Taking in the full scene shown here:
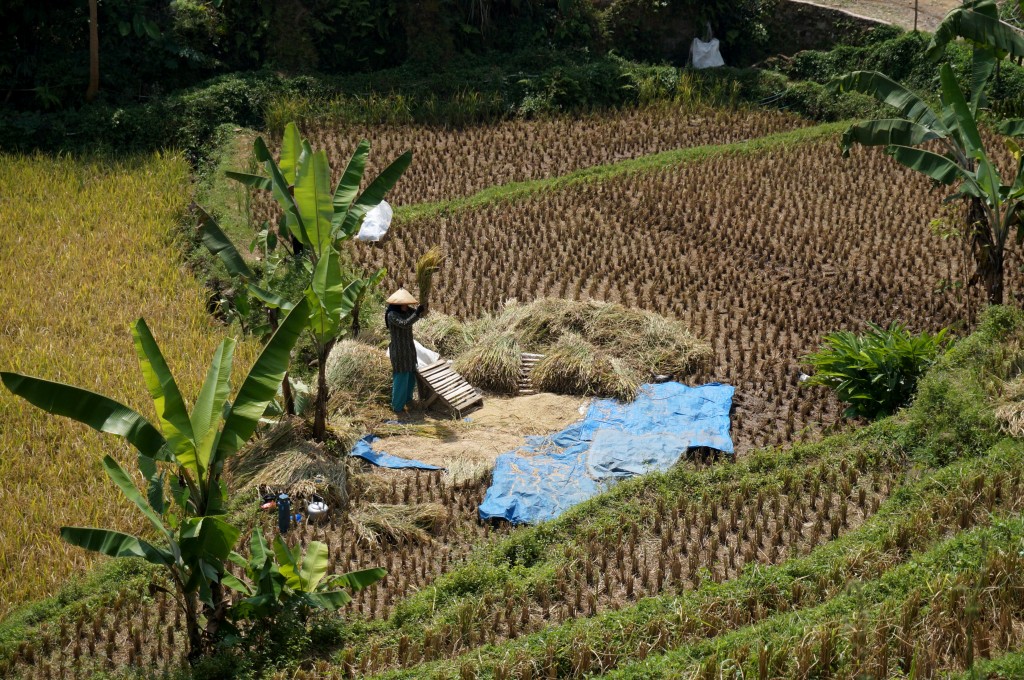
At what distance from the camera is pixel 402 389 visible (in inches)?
356

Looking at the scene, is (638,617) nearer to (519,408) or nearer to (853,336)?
(519,408)

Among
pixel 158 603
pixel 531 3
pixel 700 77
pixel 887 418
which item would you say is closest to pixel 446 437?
pixel 158 603

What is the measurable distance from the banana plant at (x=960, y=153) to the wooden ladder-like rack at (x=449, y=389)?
13.0 ft

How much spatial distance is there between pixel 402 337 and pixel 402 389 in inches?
17.9

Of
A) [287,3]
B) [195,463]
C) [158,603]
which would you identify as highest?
[287,3]

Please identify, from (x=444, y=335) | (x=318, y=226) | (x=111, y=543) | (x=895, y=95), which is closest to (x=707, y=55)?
(x=895, y=95)

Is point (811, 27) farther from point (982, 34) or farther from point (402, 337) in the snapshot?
point (402, 337)

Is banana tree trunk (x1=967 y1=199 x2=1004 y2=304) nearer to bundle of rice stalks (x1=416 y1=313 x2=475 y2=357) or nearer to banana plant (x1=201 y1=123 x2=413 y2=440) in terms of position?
bundle of rice stalks (x1=416 y1=313 x2=475 y2=357)

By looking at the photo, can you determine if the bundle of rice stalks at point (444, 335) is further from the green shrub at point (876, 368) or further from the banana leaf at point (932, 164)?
the banana leaf at point (932, 164)

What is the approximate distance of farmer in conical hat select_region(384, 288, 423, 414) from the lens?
884 centimetres

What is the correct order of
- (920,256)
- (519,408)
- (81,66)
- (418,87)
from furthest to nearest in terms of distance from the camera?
(418,87), (81,66), (920,256), (519,408)

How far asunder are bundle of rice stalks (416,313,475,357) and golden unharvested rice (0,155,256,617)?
60.1 inches

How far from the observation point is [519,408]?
915 cm

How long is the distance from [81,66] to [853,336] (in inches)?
467
